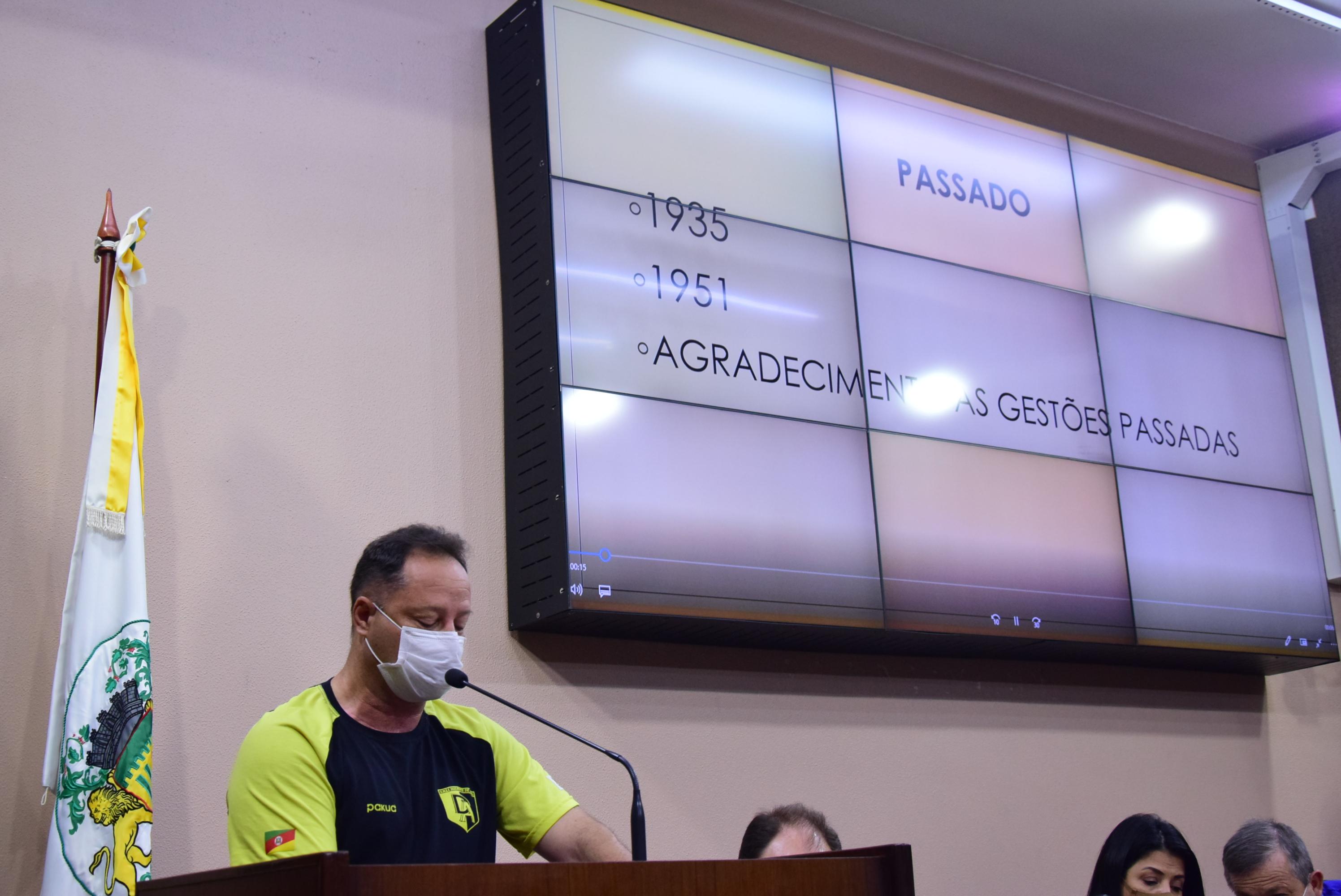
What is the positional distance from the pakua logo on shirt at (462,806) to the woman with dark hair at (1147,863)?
1.65 metres

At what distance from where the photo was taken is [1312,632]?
4.39 meters

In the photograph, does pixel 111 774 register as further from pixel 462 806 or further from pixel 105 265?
pixel 105 265

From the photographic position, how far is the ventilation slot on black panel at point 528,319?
128 inches

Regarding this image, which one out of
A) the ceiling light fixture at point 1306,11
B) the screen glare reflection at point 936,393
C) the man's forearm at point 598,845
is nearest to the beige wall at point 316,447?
the screen glare reflection at point 936,393

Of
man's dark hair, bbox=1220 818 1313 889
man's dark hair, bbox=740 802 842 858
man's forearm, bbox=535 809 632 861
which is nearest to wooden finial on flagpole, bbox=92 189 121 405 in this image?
man's forearm, bbox=535 809 632 861

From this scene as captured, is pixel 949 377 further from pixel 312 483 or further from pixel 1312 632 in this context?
pixel 312 483

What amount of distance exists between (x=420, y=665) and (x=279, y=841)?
1.14ft

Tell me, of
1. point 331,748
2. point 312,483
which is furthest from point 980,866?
point 331,748

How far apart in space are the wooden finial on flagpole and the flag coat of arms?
13mm

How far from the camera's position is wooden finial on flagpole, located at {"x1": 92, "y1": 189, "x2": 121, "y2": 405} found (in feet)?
8.98

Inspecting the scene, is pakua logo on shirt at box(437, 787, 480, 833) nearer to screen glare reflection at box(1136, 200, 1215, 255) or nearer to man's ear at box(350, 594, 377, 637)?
man's ear at box(350, 594, 377, 637)

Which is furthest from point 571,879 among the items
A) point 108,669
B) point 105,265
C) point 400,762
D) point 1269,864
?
point 1269,864

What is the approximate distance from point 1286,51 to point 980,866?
113 inches

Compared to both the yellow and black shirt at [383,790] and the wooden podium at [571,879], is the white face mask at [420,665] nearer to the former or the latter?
the yellow and black shirt at [383,790]
